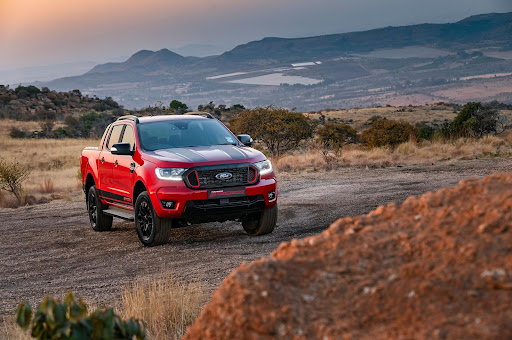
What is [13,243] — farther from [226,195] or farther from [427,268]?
[427,268]

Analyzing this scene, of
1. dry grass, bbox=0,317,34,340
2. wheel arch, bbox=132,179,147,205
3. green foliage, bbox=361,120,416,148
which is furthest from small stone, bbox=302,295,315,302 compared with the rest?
green foliage, bbox=361,120,416,148

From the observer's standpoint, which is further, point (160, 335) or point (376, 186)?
point (376, 186)

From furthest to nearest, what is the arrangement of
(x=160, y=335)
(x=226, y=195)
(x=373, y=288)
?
(x=226, y=195), (x=160, y=335), (x=373, y=288)

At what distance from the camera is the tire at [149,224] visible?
10195mm

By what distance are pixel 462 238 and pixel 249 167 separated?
6.97 m

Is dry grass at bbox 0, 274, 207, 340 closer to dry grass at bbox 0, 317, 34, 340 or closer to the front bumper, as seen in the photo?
dry grass at bbox 0, 317, 34, 340

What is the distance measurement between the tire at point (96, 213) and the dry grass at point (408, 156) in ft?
31.8

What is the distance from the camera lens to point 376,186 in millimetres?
16062

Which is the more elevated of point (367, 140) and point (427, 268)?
point (427, 268)

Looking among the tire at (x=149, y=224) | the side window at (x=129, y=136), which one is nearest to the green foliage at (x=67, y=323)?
the tire at (x=149, y=224)

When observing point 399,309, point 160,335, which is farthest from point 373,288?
point 160,335

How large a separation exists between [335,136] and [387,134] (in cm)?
318

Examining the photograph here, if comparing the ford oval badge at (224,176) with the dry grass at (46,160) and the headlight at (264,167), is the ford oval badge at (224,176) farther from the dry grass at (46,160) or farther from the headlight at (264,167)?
the dry grass at (46,160)

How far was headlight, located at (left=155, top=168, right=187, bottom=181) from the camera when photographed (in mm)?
10008
